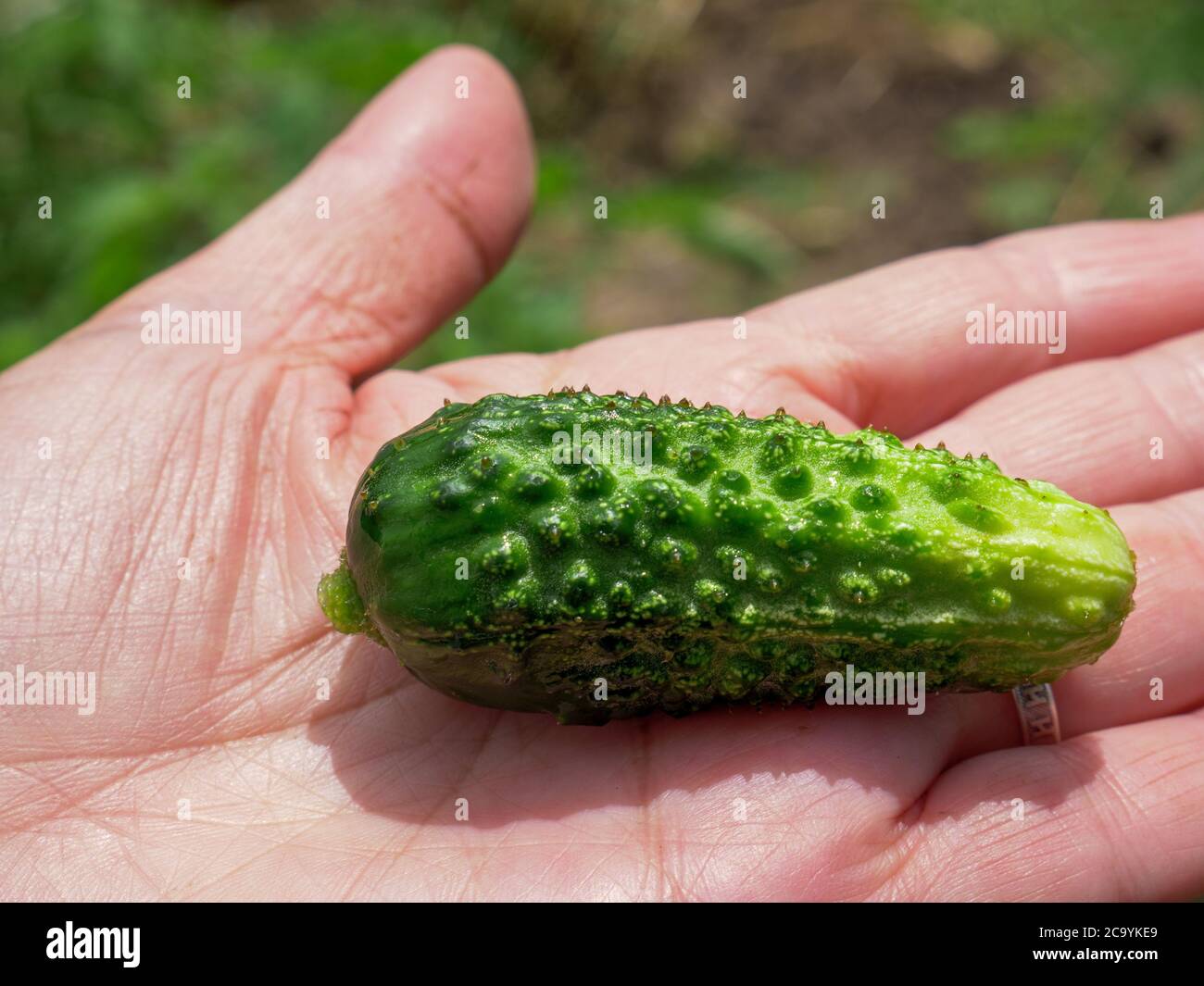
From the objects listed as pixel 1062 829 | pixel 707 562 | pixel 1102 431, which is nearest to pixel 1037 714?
pixel 1062 829

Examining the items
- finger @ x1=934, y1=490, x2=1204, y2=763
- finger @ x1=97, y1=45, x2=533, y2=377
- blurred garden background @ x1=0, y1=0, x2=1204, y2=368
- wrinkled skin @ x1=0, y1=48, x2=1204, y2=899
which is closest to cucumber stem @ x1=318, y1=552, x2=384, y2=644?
wrinkled skin @ x1=0, y1=48, x2=1204, y2=899

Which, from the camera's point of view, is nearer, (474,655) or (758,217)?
(474,655)

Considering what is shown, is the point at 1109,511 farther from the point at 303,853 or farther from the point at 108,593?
the point at 108,593

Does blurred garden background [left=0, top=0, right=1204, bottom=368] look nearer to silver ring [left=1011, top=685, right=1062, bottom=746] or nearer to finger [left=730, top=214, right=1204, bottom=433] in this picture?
finger [left=730, top=214, right=1204, bottom=433]

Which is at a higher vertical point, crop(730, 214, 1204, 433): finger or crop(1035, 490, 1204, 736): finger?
crop(730, 214, 1204, 433): finger

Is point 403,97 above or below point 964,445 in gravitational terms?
above

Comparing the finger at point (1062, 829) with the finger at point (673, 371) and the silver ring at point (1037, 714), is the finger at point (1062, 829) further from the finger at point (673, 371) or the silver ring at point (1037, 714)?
the finger at point (673, 371)

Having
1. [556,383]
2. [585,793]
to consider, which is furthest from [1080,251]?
[585,793]

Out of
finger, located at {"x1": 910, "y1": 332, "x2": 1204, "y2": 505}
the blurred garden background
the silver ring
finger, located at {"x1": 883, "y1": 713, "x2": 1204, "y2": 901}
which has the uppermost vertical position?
the blurred garden background
